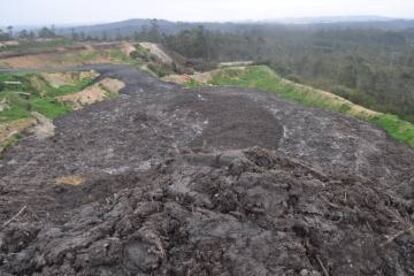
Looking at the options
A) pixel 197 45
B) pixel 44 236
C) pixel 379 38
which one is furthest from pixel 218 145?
pixel 379 38

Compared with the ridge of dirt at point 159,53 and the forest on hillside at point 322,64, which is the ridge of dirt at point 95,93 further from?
A: the ridge of dirt at point 159,53

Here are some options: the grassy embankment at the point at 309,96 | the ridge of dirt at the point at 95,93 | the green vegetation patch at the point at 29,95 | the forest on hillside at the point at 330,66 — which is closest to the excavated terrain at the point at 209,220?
the grassy embankment at the point at 309,96

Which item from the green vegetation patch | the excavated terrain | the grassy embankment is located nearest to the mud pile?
the excavated terrain

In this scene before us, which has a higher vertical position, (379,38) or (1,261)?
(1,261)

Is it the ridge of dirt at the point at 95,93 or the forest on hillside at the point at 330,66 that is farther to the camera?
the forest on hillside at the point at 330,66

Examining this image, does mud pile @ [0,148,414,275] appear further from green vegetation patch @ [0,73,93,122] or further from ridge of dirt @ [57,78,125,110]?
ridge of dirt @ [57,78,125,110]

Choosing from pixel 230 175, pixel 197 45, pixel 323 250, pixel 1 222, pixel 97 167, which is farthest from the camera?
pixel 197 45

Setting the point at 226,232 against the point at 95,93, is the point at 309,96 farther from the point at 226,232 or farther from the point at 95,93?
the point at 226,232

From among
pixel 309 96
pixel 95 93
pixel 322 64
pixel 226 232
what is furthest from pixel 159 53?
pixel 226 232

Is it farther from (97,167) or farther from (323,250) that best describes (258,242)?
(97,167)

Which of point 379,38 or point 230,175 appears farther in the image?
point 379,38
